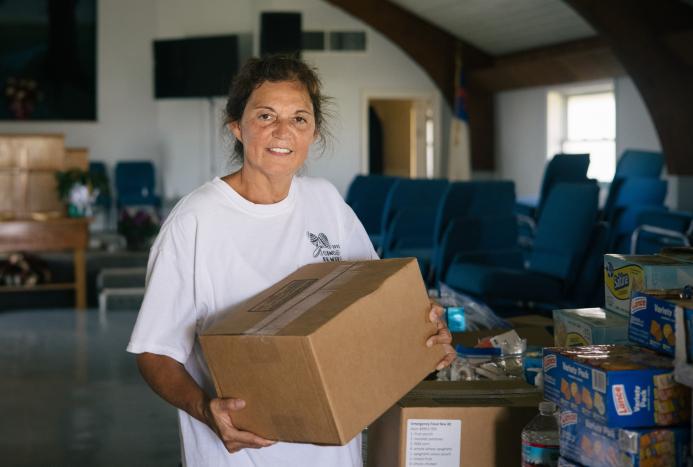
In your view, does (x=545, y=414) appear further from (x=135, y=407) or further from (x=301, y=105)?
(x=135, y=407)

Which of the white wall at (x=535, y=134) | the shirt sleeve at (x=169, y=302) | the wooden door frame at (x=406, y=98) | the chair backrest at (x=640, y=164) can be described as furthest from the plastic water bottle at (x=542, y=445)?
the wooden door frame at (x=406, y=98)

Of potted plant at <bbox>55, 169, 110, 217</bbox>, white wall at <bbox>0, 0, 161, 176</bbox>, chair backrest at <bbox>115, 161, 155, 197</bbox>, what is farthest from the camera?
white wall at <bbox>0, 0, 161, 176</bbox>

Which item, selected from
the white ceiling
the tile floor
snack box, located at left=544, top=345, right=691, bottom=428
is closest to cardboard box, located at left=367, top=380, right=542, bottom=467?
snack box, located at left=544, top=345, right=691, bottom=428

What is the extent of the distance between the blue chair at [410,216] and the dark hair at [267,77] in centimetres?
486

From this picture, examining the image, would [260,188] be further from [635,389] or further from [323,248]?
Result: [635,389]

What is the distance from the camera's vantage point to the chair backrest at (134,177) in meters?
13.1

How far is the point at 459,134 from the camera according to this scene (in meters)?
13.7

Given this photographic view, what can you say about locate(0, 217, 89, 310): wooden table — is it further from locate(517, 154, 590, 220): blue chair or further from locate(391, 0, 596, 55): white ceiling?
locate(391, 0, 596, 55): white ceiling

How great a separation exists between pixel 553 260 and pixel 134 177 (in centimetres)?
912

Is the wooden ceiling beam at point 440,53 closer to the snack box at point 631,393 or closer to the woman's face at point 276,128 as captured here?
the woman's face at point 276,128

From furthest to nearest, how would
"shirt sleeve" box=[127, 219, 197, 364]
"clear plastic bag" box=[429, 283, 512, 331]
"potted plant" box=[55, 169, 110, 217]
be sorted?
"potted plant" box=[55, 169, 110, 217], "clear plastic bag" box=[429, 283, 512, 331], "shirt sleeve" box=[127, 219, 197, 364]

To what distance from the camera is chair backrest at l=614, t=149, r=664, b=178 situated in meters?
8.16

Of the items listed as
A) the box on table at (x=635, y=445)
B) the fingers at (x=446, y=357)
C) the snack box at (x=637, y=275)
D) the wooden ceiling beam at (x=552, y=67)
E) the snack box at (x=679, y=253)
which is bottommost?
the box on table at (x=635, y=445)

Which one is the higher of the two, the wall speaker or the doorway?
the wall speaker
